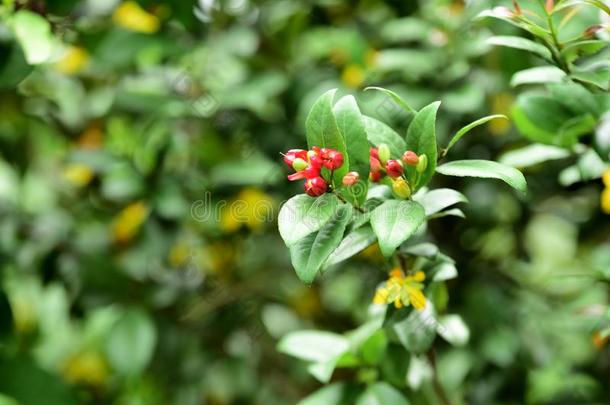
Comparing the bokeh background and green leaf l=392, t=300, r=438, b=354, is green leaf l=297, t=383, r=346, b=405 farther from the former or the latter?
the bokeh background

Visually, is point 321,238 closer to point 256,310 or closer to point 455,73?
point 455,73

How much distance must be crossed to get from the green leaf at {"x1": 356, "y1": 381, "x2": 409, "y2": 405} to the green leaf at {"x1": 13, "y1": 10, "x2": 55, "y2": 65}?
1.70 ft

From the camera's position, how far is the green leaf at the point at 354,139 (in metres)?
0.59

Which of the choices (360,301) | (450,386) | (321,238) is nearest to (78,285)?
(360,301)

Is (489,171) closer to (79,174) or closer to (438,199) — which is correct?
(438,199)

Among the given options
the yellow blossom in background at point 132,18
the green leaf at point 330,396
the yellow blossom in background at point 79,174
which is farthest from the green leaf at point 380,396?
the yellow blossom in background at point 132,18

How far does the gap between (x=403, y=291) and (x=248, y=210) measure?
56 centimetres

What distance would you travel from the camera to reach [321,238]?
571 mm

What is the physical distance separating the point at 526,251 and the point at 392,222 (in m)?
0.81

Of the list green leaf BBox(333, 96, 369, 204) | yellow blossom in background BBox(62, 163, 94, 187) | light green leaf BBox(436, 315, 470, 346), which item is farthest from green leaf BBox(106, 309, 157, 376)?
green leaf BBox(333, 96, 369, 204)

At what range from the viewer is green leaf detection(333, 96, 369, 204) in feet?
1.92

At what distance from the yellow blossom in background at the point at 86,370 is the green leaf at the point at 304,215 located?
0.98 meters

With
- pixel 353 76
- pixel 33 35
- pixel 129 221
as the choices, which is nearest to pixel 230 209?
pixel 129 221

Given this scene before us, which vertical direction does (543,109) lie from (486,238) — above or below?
above
